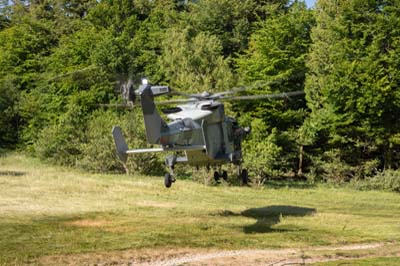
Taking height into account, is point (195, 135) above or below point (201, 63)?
below

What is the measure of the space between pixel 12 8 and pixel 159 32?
30.3 m

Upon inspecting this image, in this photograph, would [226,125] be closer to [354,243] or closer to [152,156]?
[354,243]

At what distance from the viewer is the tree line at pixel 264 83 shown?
35.0 meters

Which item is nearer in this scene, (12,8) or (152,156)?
Answer: (152,156)

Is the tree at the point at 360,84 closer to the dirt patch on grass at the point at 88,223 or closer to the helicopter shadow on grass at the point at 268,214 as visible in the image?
the helicopter shadow on grass at the point at 268,214

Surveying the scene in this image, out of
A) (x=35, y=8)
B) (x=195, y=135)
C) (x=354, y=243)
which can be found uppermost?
(x=35, y=8)

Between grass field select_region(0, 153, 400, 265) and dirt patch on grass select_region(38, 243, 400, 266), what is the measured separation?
86 mm

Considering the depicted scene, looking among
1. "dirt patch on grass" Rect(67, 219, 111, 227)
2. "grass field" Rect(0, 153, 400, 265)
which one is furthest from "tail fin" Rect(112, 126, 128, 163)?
"dirt patch on grass" Rect(67, 219, 111, 227)

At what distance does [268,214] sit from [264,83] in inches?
295

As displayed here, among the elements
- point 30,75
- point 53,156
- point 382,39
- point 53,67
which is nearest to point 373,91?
point 382,39

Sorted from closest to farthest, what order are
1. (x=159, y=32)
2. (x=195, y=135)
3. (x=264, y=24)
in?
1. (x=195, y=135)
2. (x=264, y=24)
3. (x=159, y=32)

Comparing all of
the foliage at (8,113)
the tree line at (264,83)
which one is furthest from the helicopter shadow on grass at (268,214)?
the foliage at (8,113)

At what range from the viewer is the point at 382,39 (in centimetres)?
3516

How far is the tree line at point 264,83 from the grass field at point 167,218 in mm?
3931
